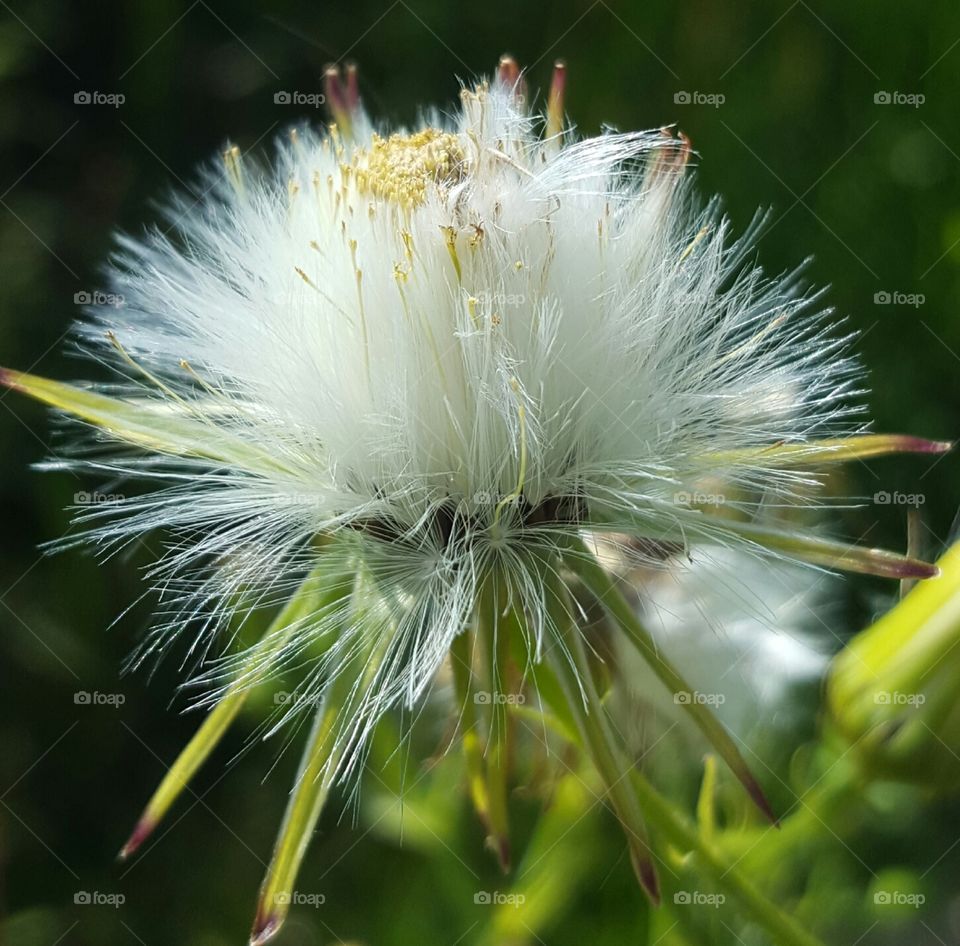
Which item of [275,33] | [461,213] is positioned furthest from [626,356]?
[275,33]

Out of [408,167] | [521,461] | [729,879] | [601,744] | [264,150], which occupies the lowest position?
[729,879]

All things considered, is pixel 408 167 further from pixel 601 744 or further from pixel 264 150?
pixel 264 150

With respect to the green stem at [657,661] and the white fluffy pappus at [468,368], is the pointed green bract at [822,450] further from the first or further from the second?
the green stem at [657,661]

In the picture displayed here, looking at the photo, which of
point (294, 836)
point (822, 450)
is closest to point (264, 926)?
point (294, 836)

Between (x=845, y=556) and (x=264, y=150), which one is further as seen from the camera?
(x=264, y=150)

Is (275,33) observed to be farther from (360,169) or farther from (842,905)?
(842,905)
